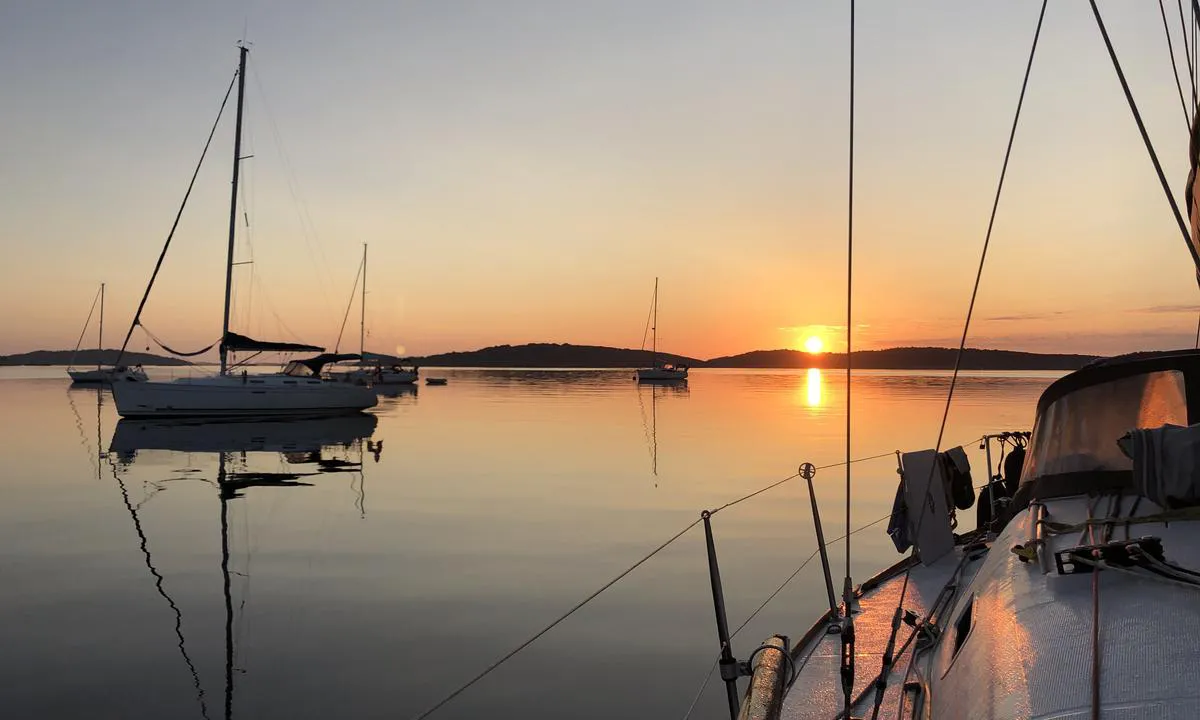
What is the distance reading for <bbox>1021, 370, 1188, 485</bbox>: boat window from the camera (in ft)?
18.0

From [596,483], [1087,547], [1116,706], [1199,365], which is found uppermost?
[1199,365]

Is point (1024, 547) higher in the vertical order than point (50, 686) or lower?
higher

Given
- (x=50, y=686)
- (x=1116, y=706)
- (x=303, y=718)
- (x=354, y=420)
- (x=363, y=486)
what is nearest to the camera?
(x=1116, y=706)

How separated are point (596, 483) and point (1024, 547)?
18.6m

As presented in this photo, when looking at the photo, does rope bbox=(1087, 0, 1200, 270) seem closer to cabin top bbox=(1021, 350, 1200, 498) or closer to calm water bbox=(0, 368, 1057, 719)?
cabin top bbox=(1021, 350, 1200, 498)

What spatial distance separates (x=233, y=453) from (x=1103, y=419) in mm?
27973

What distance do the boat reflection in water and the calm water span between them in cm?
9

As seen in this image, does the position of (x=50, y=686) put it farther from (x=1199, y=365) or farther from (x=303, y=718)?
(x=1199, y=365)

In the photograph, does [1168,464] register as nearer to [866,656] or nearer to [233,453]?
[866,656]

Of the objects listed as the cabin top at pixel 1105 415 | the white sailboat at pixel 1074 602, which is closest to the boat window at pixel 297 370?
the white sailboat at pixel 1074 602

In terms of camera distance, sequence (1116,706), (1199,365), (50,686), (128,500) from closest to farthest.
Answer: (1116,706) < (1199,365) < (50,686) < (128,500)

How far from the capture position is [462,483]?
22141 millimetres

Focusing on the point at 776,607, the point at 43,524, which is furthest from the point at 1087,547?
the point at 43,524

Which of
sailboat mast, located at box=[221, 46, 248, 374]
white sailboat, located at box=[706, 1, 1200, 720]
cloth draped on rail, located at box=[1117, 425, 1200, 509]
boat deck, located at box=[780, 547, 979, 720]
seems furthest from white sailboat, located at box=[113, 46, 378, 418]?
cloth draped on rail, located at box=[1117, 425, 1200, 509]
